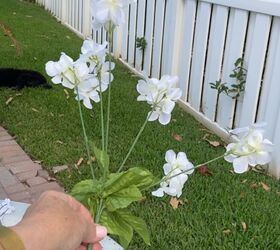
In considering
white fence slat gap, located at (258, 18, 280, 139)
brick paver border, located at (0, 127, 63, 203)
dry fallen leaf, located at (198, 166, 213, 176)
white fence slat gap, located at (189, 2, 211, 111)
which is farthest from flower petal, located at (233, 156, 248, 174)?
white fence slat gap, located at (189, 2, 211, 111)

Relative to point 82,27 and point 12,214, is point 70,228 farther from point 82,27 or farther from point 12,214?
point 82,27

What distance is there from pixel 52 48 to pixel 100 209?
5900 mm

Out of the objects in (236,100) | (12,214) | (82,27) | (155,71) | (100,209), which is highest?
(100,209)

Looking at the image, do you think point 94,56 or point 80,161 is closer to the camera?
point 94,56

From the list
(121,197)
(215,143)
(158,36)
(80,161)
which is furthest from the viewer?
(158,36)

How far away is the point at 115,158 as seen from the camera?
3332 millimetres

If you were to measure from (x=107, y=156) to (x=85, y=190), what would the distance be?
104 mm

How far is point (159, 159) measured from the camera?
11.0ft

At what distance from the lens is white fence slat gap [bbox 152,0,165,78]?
5.00 meters

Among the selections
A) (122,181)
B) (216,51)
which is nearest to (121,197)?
(122,181)

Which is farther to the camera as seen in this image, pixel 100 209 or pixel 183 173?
pixel 183 173

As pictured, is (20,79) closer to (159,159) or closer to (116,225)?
(159,159)

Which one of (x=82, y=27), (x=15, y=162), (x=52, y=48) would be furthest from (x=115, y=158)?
(x=82, y=27)

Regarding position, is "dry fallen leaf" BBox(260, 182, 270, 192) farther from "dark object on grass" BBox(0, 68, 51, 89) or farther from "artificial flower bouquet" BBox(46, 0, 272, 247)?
"dark object on grass" BBox(0, 68, 51, 89)
